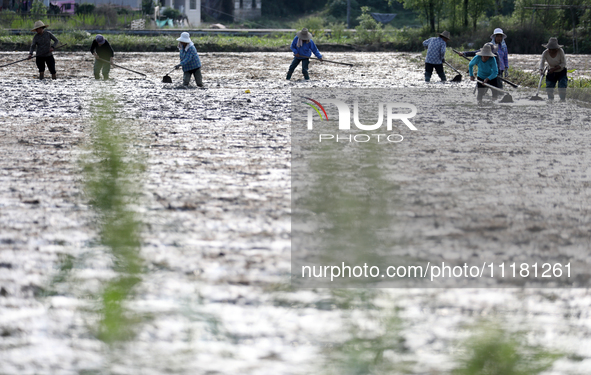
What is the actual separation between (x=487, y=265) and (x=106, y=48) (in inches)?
594

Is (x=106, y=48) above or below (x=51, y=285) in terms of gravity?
above

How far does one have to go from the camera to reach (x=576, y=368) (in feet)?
8.04

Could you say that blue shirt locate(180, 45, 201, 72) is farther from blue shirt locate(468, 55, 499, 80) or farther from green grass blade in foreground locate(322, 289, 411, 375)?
green grass blade in foreground locate(322, 289, 411, 375)

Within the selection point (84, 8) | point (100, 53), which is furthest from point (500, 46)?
point (84, 8)

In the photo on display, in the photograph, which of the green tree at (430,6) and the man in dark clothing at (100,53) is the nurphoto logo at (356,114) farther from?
the green tree at (430,6)

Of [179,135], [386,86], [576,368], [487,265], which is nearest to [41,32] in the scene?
[386,86]

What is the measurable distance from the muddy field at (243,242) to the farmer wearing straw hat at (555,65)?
2888mm

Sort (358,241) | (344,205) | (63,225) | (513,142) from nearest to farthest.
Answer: (344,205) → (358,241) → (63,225) → (513,142)

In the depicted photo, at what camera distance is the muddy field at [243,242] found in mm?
2561

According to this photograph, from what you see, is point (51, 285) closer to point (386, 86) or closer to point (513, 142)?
point (513, 142)

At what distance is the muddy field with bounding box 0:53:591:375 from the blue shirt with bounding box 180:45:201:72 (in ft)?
16.1

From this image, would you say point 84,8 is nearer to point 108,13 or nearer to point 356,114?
point 108,13

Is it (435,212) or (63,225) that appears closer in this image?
(63,225)

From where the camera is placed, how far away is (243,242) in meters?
4.30
